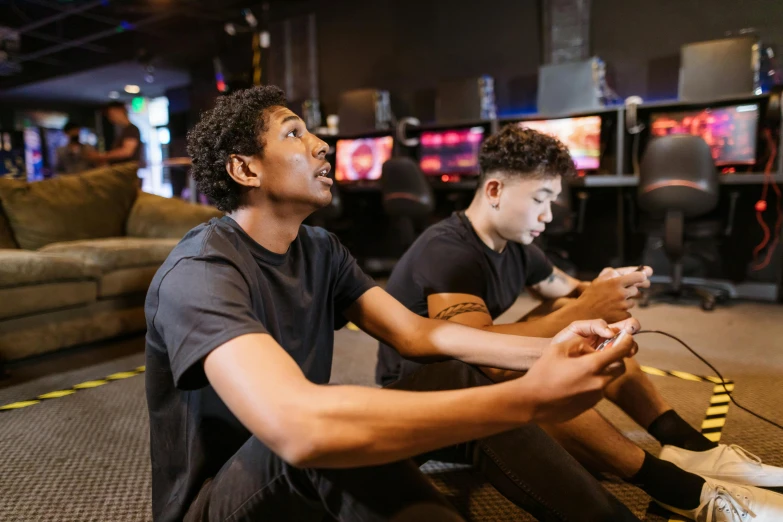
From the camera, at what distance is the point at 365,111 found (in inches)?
216

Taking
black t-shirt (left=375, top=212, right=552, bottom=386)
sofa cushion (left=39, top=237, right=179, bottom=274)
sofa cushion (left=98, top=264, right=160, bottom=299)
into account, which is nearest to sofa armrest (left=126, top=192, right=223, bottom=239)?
sofa cushion (left=39, top=237, right=179, bottom=274)

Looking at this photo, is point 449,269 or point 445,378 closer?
point 445,378

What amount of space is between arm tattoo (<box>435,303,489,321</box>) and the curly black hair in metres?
0.58

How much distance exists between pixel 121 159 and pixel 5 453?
223 inches

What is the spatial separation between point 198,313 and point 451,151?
4373 millimetres

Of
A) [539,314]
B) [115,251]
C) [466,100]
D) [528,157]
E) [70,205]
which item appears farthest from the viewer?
[466,100]

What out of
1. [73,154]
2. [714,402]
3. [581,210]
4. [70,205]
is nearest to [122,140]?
[73,154]

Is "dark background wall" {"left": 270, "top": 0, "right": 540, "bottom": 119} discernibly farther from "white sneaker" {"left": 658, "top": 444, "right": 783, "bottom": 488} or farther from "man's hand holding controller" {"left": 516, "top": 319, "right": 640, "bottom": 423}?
"man's hand holding controller" {"left": 516, "top": 319, "right": 640, "bottom": 423}

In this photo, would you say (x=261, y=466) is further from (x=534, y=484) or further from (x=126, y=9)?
(x=126, y=9)

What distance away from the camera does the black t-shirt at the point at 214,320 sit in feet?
2.71

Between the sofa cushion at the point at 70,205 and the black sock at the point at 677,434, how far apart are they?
3074mm

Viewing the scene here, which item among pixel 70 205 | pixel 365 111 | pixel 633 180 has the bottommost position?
pixel 70 205

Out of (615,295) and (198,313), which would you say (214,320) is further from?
(615,295)

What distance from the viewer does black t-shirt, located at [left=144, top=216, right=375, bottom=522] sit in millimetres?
826
